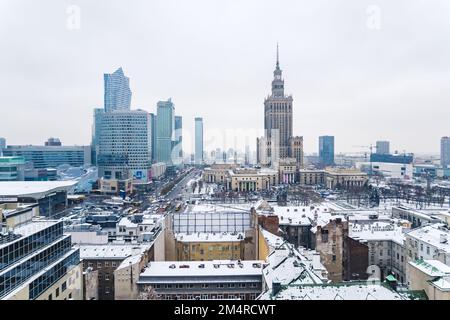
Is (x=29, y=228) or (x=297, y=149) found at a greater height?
(x=297, y=149)

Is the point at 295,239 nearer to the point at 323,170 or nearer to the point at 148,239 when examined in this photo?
the point at 148,239

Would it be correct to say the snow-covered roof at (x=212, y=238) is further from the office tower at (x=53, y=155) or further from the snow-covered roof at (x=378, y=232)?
the office tower at (x=53, y=155)

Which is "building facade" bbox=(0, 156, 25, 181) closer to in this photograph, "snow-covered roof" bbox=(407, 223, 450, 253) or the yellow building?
the yellow building

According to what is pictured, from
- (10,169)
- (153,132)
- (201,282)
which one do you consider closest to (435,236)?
(201,282)

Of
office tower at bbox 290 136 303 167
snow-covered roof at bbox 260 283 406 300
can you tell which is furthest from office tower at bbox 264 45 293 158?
snow-covered roof at bbox 260 283 406 300

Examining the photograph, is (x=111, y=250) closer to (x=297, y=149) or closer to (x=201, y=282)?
(x=201, y=282)
